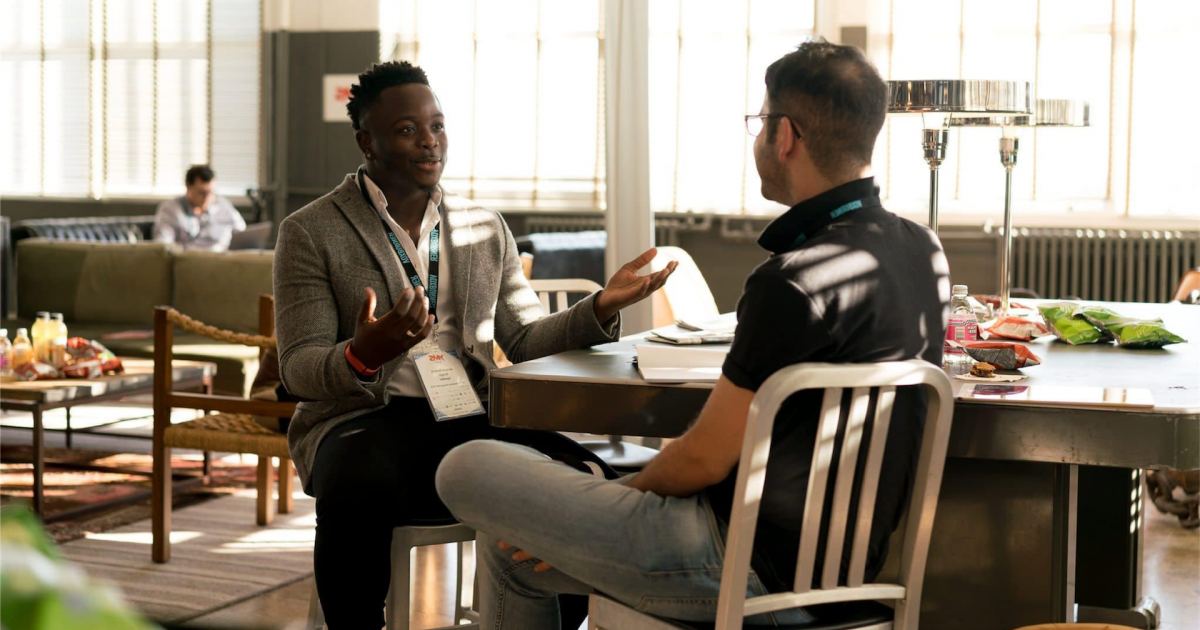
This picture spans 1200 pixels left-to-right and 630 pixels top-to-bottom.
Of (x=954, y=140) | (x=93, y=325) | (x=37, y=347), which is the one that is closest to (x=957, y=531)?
(x=37, y=347)

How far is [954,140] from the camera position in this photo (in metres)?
7.74

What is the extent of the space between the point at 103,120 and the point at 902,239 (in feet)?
31.6

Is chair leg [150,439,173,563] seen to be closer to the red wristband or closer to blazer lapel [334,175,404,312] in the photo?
blazer lapel [334,175,404,312]

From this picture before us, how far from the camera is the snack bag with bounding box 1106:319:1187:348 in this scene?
2436 millimetres

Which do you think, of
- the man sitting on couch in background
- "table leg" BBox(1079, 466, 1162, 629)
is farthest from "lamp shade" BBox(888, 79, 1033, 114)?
the man sitting on couch in background

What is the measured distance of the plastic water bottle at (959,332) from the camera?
2.08 meters

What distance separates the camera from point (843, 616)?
1639 millimetres

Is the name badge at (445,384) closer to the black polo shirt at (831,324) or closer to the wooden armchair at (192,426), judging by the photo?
the black polo shirt at (831,324)

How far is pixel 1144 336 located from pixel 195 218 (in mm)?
6993

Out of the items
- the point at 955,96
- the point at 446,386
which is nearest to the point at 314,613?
the point at 446,386

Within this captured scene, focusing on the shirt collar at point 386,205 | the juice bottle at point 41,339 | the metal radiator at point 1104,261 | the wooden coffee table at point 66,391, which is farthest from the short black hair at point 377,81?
the metal radiator at point 1104,261

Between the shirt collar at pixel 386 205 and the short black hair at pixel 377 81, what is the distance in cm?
14

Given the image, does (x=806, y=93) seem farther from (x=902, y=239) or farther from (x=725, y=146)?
(x=725, y=146)

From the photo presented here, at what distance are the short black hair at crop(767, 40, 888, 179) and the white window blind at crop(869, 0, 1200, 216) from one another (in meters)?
5.92
